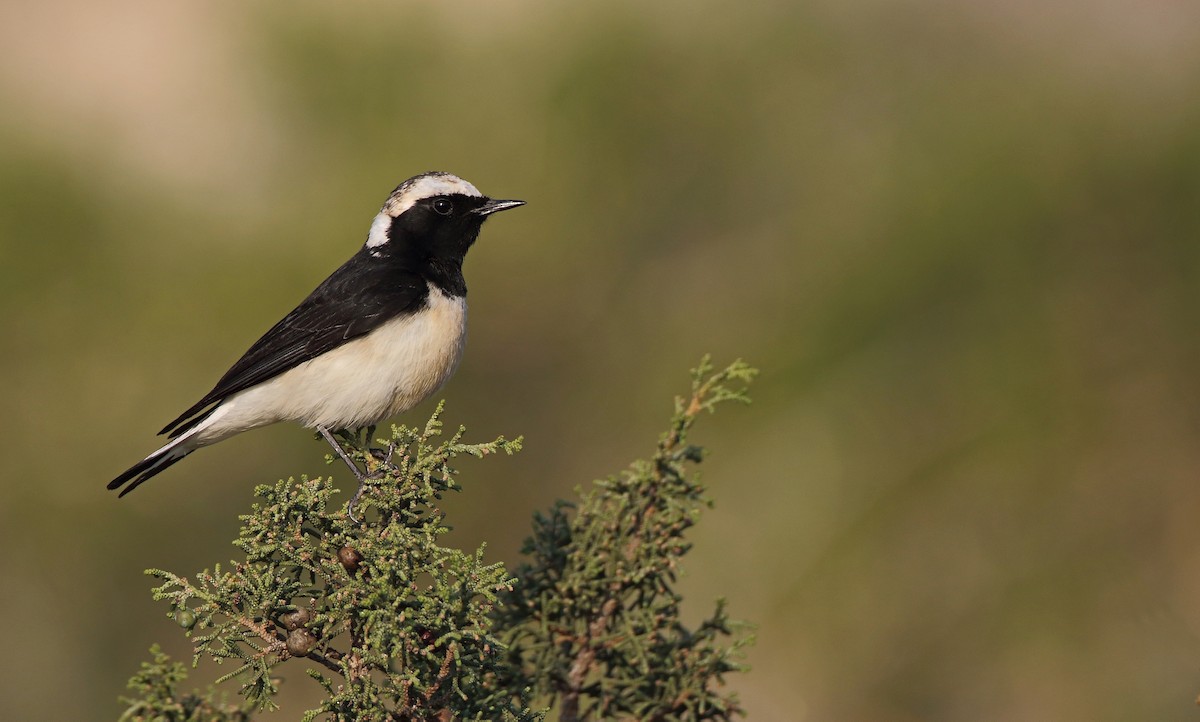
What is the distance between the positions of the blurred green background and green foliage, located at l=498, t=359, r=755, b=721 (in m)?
2.00

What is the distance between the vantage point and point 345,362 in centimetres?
368

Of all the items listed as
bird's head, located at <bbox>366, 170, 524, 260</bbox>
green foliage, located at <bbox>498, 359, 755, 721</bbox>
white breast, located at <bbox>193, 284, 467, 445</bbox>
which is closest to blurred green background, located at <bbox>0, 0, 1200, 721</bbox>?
bird's head, located at <bbox>366, 170, 524, 260</bbox>

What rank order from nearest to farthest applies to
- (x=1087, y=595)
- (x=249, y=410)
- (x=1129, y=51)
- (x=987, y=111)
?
(x=249, y=410) → (x=1087, y=595) → (x=987, y=111) → (x=1129, y=51)

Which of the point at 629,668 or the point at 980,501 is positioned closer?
the point at 629,668

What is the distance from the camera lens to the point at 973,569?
4.90m

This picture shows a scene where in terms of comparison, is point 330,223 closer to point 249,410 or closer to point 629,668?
point 249,410

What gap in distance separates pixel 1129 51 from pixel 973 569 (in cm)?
452

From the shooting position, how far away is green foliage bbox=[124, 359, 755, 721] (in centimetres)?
233

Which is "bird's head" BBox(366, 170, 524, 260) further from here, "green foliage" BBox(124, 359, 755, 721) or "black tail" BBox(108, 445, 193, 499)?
"green foliage" BBox(124, 359, 755, 721)

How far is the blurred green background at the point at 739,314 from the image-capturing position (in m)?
4.84

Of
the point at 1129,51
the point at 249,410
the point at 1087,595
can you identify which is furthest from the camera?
the point at 1129,51

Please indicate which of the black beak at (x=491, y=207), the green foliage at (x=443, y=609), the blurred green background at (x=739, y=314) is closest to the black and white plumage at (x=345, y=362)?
the black beak at (x=491, y=207)

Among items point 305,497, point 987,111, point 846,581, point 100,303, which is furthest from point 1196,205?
point 100,303

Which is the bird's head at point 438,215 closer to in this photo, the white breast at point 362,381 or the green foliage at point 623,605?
the white breast at point 362,381
